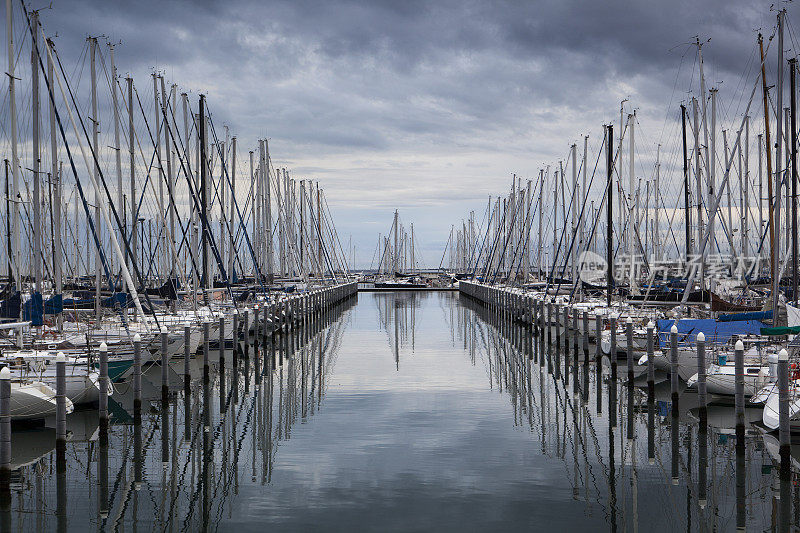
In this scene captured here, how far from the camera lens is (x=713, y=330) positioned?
26.3m

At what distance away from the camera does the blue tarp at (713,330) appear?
25484 mm

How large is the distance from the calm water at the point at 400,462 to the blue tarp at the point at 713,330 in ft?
6.62

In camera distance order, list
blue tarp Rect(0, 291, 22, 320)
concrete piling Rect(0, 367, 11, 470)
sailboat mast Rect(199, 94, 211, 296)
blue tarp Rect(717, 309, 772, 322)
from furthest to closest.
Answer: sailboat mast Rect(199, 94, 211, 296)
blue tarp Rect(717, 309, 772, 322)
blue tarp Rect(0, 291, 22, 320)
concrete piling Rect(0, 367, 11, 470)

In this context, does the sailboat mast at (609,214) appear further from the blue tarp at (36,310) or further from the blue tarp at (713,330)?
the blue tarp at (36,310)

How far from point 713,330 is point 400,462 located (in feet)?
44.0

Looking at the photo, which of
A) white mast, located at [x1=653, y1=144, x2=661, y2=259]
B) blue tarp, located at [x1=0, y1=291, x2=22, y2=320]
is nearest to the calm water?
blue tarp, located at [x1=0, y1=291, x2=22, y2=320]

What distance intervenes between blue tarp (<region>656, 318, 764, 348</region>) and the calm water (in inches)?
79.5

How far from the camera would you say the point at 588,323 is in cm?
3588

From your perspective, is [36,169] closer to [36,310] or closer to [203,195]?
[36,310]

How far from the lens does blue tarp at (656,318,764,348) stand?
83.6ft

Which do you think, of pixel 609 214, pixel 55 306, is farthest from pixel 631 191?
pixel 55 306

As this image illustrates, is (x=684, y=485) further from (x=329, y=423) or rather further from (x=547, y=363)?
(x=547, y=363)

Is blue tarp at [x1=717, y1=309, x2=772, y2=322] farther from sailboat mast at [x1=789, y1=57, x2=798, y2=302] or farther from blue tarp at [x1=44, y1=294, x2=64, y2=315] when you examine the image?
blue tarp at [x1=44, y1=294, x2=64, y2=315]

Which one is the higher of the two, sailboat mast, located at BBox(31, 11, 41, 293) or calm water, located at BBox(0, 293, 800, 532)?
sailboat mast, located at BBox(31, 11, 41, 293)
